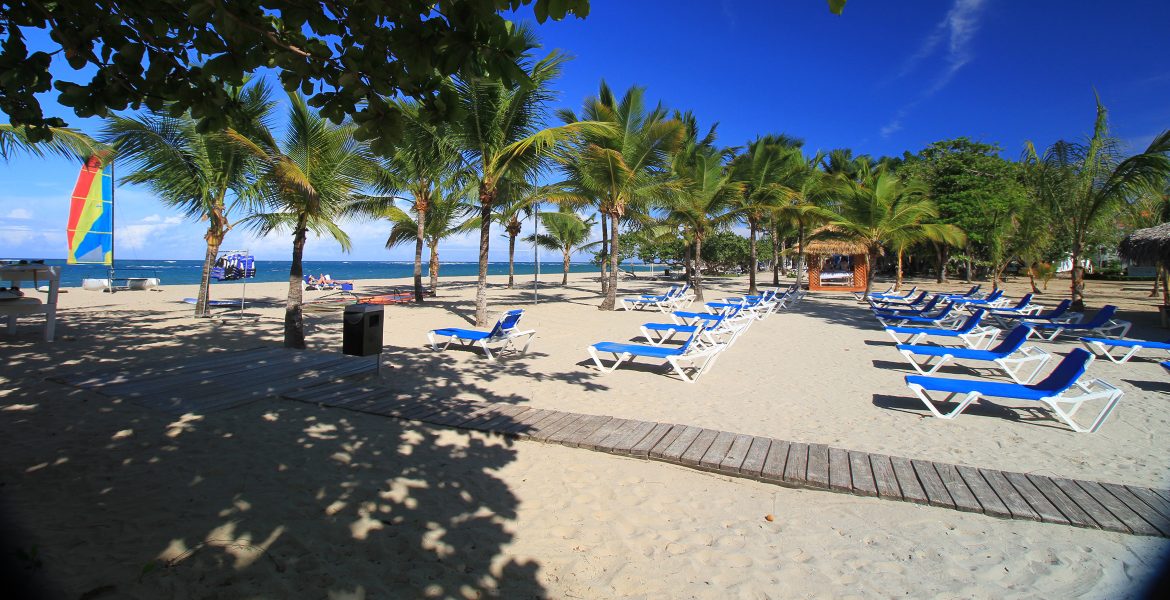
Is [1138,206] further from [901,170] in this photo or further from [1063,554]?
[1063,554]

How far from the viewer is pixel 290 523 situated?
2840 mm

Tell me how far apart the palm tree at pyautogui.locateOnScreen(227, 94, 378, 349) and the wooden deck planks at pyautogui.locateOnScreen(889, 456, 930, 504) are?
7.55 meters

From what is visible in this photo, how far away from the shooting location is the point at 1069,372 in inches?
200

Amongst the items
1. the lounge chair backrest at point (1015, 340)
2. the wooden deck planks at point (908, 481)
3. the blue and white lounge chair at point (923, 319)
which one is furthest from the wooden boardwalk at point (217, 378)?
the blue and white lounge chair at point (923, 319)

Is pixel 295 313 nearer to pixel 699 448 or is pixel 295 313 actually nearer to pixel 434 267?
pixel 699 448

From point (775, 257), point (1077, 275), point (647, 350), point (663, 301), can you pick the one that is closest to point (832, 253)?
point (775, 257)

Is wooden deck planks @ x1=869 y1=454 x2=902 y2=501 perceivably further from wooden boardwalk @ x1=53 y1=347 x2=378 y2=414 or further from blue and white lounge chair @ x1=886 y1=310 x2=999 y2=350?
blue and white lounge chair @ x1=886 y1=310 x2=999 y2=350

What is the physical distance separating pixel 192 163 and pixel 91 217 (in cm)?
752

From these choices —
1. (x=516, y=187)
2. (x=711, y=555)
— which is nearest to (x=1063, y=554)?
(x=711, y=555)

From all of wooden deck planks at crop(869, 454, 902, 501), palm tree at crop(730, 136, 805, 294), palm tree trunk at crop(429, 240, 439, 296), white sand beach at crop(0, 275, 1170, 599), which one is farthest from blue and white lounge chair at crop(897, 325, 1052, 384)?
palm tree trunk at crop(429, 240, 439, 296)

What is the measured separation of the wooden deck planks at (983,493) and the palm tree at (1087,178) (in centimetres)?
1411

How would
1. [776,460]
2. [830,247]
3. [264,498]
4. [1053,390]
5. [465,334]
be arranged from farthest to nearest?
1. [830,247]
2. [465,334]
3. [1053,390]
4. [776,460]
5. [264,498]

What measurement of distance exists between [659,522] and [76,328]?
12.3 metres

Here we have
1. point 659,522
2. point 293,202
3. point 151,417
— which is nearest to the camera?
point 659,522
